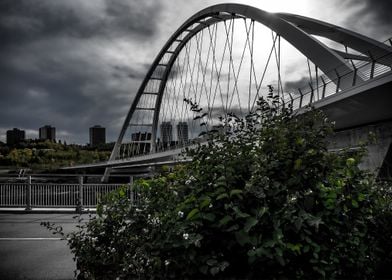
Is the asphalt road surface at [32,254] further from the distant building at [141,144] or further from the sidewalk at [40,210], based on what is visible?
the distant building at [141,144]

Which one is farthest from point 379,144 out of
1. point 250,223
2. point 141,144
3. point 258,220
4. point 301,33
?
point 141,144

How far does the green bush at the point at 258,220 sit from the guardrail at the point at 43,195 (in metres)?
10.8

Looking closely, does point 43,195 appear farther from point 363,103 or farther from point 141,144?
point 141,144

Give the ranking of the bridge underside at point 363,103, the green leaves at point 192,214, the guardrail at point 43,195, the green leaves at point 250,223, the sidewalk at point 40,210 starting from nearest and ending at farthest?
the green leaves at point 250,223
the green leaves at point 192,214
the sidewalk at point 40,210
the bridge underside at point 363,103
the guardrail at point 43,195

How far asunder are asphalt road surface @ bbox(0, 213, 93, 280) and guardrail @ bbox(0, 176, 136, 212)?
350 cm

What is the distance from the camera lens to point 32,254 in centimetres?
615

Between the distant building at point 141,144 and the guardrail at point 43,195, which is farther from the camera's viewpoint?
the distant building at point 141,144

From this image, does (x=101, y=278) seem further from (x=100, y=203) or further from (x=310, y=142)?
(x=310, y=142)

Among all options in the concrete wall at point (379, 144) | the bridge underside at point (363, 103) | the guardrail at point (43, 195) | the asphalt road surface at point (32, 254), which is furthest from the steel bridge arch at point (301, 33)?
the asphalt road surface at point (32, 254)

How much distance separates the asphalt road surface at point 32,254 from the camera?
4906 mm

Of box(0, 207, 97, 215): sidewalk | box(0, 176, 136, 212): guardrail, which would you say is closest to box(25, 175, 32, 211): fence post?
box(0, 176, 136, 212): guardrail

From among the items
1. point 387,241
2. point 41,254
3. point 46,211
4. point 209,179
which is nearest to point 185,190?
point 209,179

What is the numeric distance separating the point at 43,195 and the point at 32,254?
7936mm

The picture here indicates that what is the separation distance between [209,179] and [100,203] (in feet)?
3.72
